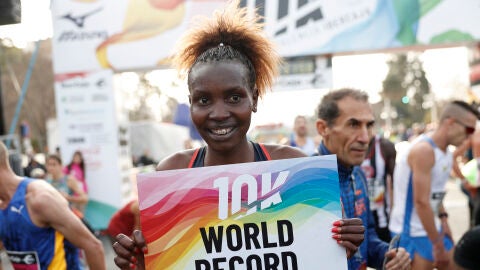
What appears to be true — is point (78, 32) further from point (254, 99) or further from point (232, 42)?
point (254, 99)

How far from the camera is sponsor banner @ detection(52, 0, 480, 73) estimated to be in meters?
9.09

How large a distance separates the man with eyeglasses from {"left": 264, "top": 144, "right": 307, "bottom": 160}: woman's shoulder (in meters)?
2.55

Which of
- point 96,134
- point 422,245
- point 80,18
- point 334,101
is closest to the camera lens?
point 334,101

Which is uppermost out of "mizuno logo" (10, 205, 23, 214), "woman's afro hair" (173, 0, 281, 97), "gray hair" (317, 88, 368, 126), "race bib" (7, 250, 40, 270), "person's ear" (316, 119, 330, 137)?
"woman's afro hair" (173, 0, 281, 97)

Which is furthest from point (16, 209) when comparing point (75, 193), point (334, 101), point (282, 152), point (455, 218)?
point (455, 218)

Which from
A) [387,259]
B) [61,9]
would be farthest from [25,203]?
[61,9]

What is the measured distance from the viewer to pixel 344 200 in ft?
9.21

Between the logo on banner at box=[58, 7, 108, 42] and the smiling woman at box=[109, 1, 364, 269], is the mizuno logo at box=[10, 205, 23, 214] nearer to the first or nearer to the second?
the smiling woman at box=[109, 1, 364, 269]

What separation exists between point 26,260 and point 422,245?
314 centimetres

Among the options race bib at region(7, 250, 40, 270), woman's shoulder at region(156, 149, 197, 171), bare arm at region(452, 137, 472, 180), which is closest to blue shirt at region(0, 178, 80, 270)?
race bib at region(7, 250, 40, 270)

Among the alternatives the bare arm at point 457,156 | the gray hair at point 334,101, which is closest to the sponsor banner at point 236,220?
the gray hair at point 334,101

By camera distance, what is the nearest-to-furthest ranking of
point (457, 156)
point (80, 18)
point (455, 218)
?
point (457, 156) → point (80, 18) → point (455, 218)

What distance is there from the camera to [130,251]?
1.79 meters

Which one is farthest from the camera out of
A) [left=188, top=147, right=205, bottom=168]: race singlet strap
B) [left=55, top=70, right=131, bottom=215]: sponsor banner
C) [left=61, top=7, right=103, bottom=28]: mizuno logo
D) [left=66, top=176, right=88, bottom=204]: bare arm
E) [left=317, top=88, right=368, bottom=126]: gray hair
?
[left=55, top=70, right=131, bottom=215]: sponsor banner
